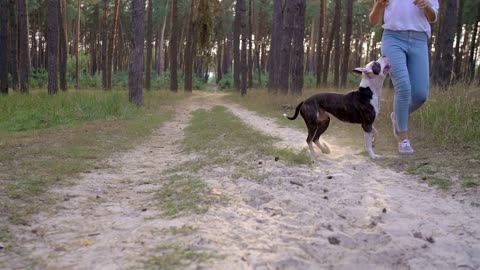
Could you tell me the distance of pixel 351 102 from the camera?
5.61 metres

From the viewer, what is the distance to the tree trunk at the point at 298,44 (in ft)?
51.4

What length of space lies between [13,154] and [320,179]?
14.3 ft

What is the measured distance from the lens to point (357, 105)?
5.57 m

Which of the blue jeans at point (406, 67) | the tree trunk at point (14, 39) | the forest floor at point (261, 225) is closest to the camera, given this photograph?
the forest floor at point (261, 225)

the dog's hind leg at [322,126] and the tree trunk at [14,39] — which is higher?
the tree trunk at [14,39]

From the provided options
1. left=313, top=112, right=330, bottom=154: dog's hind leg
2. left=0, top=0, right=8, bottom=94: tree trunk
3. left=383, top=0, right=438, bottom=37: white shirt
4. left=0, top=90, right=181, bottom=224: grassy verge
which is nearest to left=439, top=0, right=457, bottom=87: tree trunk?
left=0, top=90, right=181, bottom=224: grassy verge

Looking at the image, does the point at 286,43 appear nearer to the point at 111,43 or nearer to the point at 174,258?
the point at 111,43

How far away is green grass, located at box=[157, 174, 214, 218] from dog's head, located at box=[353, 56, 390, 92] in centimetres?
252

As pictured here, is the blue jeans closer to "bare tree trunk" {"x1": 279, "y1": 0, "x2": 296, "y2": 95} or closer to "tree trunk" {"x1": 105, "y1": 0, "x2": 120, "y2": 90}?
"bare tree trunk" {"x1": 279, "y1": 0, "x2": 296, "y2": 95}

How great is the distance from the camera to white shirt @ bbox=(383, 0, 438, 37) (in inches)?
213

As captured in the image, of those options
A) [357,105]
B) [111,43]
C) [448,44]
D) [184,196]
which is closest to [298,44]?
[448,44]

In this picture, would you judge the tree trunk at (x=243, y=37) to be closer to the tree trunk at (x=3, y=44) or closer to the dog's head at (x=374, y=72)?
the tree trunk at (x=3, y=44)

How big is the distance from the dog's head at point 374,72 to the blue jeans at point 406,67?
3.3 inches

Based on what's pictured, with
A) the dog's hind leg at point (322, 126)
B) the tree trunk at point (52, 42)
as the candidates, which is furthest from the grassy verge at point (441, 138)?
the tree trunk at point (52, 42)
